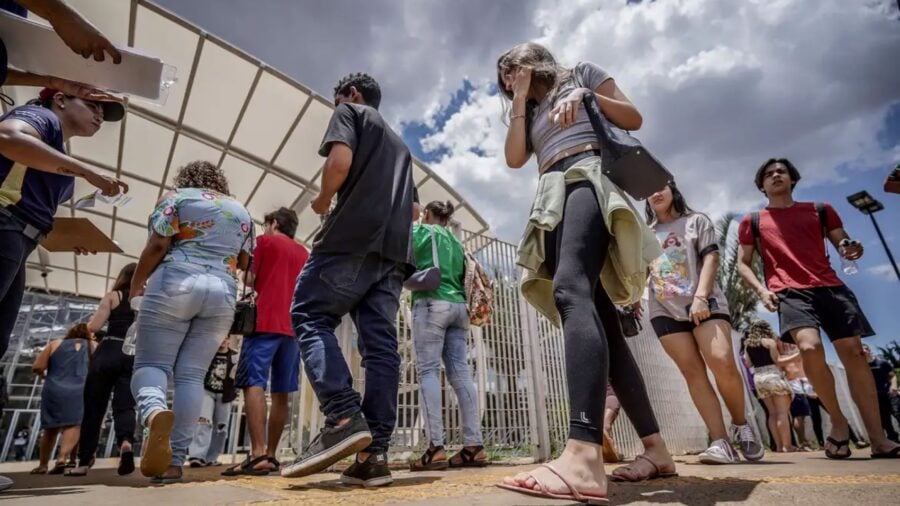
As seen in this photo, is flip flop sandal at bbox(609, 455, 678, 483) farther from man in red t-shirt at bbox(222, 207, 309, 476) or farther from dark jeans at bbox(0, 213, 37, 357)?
dark jeans at bbox(0, 213, 37, 357)

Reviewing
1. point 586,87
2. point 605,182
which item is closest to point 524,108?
point 586,87

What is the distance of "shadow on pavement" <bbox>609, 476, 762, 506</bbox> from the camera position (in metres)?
1.27

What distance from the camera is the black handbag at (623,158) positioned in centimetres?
173

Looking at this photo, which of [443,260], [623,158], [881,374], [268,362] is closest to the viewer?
[623,158]

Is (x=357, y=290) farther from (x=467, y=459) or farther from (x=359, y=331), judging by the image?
Answer: (x=467, y=459)

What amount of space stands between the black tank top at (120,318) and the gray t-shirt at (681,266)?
3909 mm

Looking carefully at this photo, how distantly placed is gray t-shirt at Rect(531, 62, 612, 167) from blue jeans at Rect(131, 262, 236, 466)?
74.2 inches

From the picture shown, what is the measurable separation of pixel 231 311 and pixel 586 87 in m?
2.20

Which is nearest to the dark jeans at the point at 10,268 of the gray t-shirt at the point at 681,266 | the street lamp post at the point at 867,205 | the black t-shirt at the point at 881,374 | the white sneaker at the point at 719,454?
the gray t-shirt at the point at 681,266

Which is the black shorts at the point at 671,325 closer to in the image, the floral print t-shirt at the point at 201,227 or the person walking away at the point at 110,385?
the floral print t-shirt at the point at 201,227

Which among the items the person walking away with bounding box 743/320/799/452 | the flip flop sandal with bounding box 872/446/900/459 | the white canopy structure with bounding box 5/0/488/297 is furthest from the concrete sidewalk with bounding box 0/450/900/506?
the white canopy structure with bounding box 5/0/488/297

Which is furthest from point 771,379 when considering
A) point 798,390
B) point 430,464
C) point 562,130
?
point 562,130

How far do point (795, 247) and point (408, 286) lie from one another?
103 inches

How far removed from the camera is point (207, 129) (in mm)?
7219
